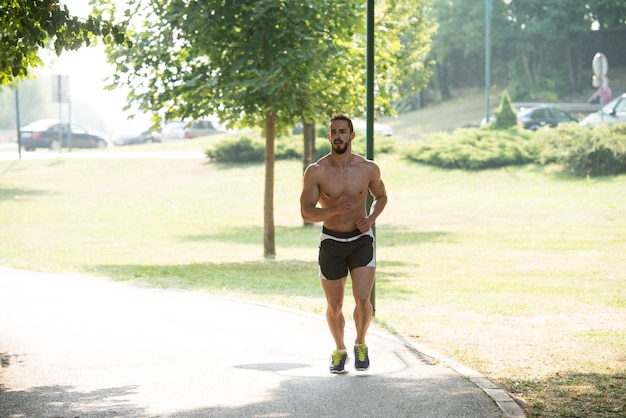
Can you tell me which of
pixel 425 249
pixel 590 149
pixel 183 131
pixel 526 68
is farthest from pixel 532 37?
pixel 425 249

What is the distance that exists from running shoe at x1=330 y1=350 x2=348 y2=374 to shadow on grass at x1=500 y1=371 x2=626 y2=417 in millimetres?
1182

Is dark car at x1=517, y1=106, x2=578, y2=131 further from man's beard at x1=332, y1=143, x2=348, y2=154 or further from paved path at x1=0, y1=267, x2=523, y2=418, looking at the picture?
man's beard at x1=332, y1=143, x2=348, y2=154

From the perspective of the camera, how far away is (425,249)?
2230 cm

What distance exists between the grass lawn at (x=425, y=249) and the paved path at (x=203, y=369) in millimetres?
655

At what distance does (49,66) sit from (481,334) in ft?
87.0

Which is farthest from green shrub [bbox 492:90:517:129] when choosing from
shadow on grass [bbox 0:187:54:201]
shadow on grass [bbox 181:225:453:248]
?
shadow on grass [bbox 181:225:453:248]

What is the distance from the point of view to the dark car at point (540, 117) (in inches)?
1980

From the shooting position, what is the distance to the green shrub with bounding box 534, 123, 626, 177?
115 feet

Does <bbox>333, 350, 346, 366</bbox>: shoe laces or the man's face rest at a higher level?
the man's face

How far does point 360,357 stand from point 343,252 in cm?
83

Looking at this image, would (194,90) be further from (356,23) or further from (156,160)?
(156,160)

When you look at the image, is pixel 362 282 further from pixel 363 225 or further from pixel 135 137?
pixel 135 137

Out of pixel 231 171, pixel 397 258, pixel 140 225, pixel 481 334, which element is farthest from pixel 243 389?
pixel 231 171

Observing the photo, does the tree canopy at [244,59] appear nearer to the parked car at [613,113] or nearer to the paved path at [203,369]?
the paved path at [203,369]
